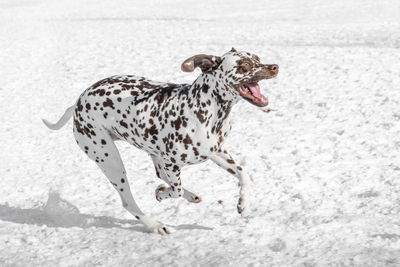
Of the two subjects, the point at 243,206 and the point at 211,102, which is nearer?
the point at 211,102

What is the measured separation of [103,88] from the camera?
4871 mm

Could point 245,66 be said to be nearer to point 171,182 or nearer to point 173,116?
point 173,116

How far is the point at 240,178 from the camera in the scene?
471 centimetres

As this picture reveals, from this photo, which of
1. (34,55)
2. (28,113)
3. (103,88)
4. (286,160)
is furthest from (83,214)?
(34,55)

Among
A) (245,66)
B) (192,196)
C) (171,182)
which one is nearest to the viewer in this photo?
(245,66)

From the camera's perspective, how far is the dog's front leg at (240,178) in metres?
4.63

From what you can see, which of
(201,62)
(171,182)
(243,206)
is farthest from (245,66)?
(171,182)

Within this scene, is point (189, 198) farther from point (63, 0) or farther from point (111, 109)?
point (63, 0)

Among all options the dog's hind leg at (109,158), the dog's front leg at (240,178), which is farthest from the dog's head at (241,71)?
the dog's hind leg at (109,158)

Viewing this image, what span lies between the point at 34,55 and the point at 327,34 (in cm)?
765

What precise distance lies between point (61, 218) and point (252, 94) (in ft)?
9.59

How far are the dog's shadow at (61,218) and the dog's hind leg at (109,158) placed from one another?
0.64 ft

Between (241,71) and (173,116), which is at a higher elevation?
(241,71)

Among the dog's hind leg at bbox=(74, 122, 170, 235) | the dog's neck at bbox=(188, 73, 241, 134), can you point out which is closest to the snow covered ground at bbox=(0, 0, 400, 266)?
the dog's hind leg at bbox=(74, 122, 170, 235)
